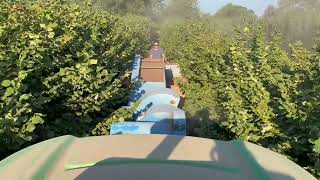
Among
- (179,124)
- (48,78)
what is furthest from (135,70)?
(48,78)

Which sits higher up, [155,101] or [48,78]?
[48,78]

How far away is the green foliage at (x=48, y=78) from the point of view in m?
4.07

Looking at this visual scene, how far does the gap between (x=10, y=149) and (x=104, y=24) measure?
6.42 meters

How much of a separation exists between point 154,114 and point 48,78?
1.42 m

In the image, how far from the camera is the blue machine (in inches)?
188

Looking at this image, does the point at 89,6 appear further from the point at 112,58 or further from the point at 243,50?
the point at 243,50

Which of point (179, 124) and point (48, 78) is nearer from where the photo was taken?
point (48, 78)

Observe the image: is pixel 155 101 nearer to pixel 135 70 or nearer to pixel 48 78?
pixel 48 78

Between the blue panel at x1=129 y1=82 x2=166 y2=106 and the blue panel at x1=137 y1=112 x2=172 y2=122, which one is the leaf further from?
the blue panel at x1=129 y1=82 x2=166 y2=106

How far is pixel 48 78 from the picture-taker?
539 centimetres

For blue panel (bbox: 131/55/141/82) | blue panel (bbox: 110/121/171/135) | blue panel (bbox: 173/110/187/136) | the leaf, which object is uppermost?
the leaf

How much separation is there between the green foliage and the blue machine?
414mm

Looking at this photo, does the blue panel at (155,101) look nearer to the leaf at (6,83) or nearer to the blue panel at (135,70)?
the blue panel at (135,70)

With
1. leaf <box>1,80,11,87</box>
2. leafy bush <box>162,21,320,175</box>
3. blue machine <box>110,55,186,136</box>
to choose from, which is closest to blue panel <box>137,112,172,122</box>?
blue machine <box>110,55,186,136</box>
